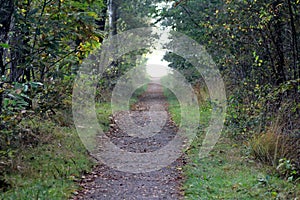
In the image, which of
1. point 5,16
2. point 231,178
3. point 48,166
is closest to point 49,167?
point 48,166

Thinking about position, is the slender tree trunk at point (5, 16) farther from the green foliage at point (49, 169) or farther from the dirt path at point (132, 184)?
the dirt path at point (132, 184)

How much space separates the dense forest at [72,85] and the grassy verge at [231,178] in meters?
0.26

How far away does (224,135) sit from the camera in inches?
414

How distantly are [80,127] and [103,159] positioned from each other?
2.39 m

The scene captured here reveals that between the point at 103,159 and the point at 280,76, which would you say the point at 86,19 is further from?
the point at 280,76

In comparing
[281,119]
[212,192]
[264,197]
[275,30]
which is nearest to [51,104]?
[212,192]

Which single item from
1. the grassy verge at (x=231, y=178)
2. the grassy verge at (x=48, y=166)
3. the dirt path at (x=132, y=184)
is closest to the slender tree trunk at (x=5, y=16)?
the grassy verge at (x=48, y=166)

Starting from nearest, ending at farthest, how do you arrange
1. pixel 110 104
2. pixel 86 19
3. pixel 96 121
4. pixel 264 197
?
1. pixel 264 197
2. pixel 86 19
3. pixel 96 121
4. pixel 110 104

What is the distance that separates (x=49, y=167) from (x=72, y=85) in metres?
4.51

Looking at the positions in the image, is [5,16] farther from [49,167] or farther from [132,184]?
[132,184]

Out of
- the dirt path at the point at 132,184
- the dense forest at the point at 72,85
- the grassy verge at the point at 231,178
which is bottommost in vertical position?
the dirt path at the point at 132,184

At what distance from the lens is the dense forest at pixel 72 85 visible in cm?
625

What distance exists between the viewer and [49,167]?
696cm

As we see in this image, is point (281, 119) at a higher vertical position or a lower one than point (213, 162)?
higher
